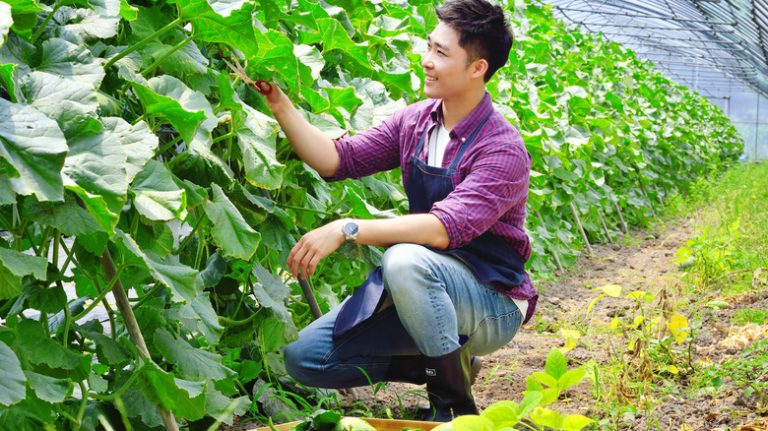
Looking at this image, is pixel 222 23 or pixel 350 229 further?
pixel 350 229

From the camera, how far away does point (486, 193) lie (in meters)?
2.51

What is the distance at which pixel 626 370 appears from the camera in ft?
9.59

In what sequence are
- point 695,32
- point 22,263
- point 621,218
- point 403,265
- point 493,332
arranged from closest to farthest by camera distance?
1. point 22,263
2. point 403,265
3. point 493,332
4. point 621,218
5. point 695,32

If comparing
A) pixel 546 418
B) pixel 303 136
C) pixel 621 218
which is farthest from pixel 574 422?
pixel 621 218

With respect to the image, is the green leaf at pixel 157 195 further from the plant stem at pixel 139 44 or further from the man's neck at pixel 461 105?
the man's neck at pixel 461 105

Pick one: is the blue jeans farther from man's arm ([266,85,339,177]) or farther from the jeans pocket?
man's arm ([266,85,339,177])

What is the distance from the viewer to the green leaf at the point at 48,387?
1.47m

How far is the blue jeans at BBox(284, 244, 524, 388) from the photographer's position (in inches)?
96.9

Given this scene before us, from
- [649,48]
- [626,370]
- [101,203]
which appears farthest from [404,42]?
[649,48]

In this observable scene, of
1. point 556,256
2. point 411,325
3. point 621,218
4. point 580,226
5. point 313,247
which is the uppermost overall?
point 313,247

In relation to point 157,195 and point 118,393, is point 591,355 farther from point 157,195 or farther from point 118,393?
point 157,195

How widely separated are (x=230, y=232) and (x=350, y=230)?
0.52 meters

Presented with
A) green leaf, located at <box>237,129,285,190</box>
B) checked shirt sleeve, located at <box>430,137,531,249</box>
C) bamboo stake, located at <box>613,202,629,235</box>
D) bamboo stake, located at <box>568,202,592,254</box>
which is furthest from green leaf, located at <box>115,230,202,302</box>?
bamboo stake, located at <box>613,202,629,235</box>

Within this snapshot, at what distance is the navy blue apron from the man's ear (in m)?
0.13
